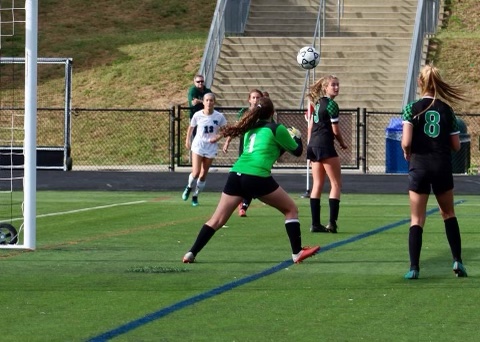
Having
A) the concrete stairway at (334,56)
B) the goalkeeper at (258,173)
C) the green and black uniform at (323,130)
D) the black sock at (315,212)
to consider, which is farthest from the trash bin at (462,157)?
the goalkeeper at (258,173)

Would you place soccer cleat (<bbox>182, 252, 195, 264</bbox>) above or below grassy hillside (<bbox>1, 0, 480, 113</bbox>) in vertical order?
below

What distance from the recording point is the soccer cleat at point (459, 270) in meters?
11.7

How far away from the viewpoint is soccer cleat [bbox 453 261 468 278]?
1169 centimetres

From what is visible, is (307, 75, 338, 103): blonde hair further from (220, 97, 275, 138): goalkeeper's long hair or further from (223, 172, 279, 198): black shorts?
(223, 172, 279, 198): black shorts

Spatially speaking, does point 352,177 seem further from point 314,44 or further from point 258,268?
point 258,268

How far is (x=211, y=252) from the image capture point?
13.9 meters

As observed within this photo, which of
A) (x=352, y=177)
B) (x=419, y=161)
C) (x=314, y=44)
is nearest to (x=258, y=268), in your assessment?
(x=419, y=161)

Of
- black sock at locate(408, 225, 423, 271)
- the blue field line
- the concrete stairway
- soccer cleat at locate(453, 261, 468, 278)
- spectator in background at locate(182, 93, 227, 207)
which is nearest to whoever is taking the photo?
the blue field line

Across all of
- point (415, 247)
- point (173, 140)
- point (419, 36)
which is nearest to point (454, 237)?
point (415, 247)

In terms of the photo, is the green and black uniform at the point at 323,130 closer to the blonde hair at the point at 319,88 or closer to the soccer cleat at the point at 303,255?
the blonde hair at the point at 319,88

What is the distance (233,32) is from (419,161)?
27.6m

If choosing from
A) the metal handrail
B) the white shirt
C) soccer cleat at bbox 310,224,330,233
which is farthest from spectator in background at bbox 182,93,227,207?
the metal handrail

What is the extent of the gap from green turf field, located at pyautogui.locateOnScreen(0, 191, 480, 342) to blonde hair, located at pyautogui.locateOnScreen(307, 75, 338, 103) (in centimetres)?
169

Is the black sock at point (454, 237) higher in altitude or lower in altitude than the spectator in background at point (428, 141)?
lower
